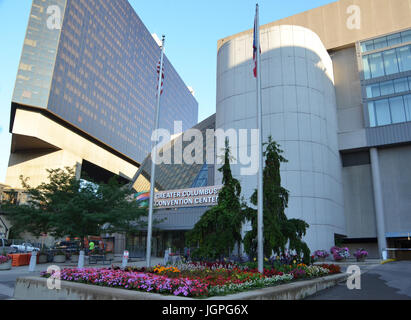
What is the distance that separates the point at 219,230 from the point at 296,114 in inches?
962

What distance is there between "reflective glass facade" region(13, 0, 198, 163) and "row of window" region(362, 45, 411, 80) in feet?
192

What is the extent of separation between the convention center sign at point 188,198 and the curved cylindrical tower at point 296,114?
8.20 feet

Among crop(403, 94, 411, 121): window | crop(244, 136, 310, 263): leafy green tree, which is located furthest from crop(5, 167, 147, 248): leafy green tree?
crop(403, 94, 411, 121): window

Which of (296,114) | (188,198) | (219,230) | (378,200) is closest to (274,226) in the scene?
(219,230)

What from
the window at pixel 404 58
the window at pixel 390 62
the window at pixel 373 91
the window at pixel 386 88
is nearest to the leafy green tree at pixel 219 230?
the window at pixel 373 91

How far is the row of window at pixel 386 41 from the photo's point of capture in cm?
4384

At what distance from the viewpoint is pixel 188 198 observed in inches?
1593

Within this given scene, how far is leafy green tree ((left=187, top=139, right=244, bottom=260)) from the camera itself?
53.3ft

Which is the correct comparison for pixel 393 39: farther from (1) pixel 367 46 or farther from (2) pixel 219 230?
(2) pixel 219 230

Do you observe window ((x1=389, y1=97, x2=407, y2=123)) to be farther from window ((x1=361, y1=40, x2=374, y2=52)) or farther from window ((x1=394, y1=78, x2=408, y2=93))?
window ((x1=361, y1=40, x2=374, y2=52))

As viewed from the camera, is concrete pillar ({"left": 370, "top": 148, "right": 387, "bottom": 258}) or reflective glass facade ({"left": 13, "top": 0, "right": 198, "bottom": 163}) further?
reflective glass facade ({"left": 13, "top": 0, "right": 198, "bottom": 163})

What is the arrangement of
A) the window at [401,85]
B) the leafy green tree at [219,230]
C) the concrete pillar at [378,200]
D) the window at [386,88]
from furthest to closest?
the window at [386,88] → the window at [401,85] → the concrete pillar at [378,200] → the leafy green tree at [219,230]

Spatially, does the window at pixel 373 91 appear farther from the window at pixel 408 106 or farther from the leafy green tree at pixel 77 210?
the leafy green tree at pixel 77 210
